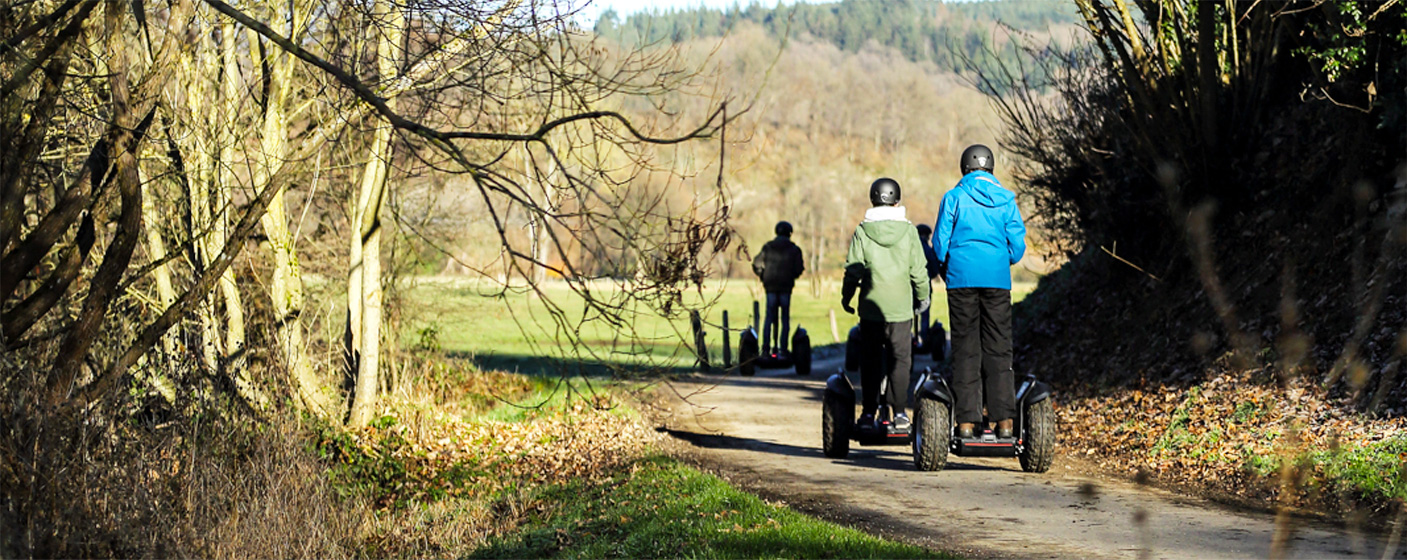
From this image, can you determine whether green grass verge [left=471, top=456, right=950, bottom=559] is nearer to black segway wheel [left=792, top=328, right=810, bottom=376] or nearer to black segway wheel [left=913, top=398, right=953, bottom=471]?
black segway wheel [left=913, top=398, right=953, bottom=471]

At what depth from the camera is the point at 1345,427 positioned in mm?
9477

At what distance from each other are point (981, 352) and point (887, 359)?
38.1 inches

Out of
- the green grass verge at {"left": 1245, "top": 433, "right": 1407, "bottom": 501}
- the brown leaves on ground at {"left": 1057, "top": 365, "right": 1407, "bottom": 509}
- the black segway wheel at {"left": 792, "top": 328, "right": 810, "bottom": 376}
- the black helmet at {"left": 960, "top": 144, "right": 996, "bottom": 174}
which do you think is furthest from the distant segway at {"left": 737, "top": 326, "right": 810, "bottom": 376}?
the green grass verge at {"left": 1245, "top": 433, "right": 1407, "bottom": 501}

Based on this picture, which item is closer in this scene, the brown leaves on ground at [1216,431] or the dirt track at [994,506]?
the dirt track at [994,506]

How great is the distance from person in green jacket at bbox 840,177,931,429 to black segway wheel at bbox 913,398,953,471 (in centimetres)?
47

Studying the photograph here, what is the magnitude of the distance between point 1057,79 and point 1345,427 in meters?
9.04

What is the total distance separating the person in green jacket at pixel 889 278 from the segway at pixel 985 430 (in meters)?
0.43

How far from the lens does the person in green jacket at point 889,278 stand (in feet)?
32.5

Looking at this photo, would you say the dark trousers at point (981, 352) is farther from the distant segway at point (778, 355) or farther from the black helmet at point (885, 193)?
the distant segway at point (778, 355)

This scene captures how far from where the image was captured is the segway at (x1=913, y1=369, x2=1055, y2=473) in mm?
9312

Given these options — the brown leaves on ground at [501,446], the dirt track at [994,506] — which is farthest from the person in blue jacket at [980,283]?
the brown leaves on ground at [501,446]

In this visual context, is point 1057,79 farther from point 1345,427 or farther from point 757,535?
point 757,535

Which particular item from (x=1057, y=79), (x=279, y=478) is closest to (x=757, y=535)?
(x=279, y=478)

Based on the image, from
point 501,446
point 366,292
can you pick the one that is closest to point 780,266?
point 501,446
